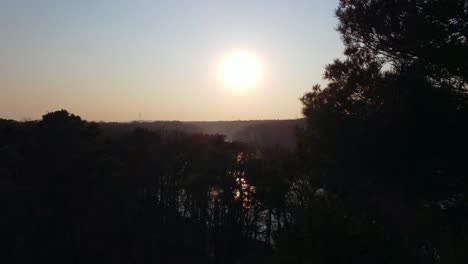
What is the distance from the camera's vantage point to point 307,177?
645 inches

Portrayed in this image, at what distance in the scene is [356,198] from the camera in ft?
42.1

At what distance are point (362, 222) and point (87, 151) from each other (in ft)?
60.2

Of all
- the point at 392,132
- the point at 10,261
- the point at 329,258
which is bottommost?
the point at 10,261

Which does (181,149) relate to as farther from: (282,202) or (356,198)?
(356,198)

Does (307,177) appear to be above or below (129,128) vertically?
below

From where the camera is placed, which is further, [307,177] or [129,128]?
[129,128]

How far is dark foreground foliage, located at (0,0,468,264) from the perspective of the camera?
34.5ft

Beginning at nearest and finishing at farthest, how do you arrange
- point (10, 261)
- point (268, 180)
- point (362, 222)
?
point (362, 222) < point (10, 261) < point (268, 180)

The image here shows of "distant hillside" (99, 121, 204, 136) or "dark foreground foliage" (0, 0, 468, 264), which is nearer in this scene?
"dark foreground foliage" (0, 0, 468, 264)

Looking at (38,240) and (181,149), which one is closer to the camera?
(38,240)

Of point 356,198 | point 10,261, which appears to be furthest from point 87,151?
point 356,198

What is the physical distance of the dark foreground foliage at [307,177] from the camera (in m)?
10.5

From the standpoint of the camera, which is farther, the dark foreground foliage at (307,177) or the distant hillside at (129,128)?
the distant hillside at (129,128)

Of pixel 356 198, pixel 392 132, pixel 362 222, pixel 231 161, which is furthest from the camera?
pixel 231 161
